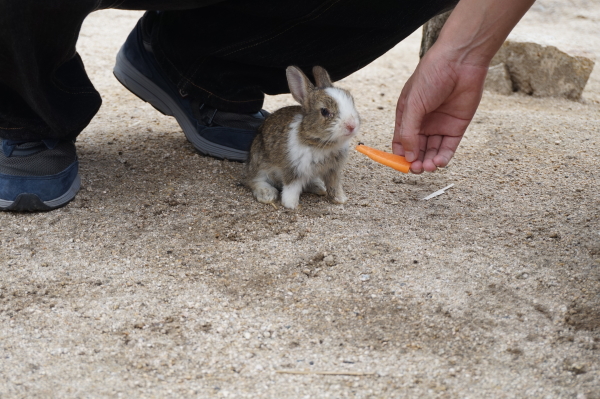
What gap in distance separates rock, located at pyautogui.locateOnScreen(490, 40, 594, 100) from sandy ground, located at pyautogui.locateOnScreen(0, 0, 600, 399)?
5.38ft

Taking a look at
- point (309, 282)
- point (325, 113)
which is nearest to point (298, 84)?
point (325, 113)

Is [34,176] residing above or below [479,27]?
below

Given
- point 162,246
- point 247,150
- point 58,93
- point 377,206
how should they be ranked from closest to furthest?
point 162,246 < point 58,93 < point 377,206 < point 247,150

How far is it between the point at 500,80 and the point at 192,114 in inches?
124

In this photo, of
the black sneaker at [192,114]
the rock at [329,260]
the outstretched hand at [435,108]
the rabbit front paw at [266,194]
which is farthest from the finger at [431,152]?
the black sneaker at [192,114]

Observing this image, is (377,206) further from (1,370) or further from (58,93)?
(1,370)

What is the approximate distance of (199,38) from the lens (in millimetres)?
3662

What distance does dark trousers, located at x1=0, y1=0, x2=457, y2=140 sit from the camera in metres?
2.84

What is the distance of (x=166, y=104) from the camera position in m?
4.05

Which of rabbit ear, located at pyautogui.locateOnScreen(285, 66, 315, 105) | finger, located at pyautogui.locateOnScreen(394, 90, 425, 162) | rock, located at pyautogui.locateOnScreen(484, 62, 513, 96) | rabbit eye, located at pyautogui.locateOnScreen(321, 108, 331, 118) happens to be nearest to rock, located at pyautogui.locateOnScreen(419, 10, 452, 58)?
rock, located at pyautogui.locateOnScreen(484, 62, 513, 96)

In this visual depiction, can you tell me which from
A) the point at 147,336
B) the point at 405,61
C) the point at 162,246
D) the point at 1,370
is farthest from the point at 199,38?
the point at 405,61

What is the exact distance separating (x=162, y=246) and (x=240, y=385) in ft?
3.63

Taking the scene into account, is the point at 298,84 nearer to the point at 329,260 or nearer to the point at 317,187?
the point at 317,187

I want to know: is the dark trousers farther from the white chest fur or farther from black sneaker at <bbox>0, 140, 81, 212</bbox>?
the white chest fur
